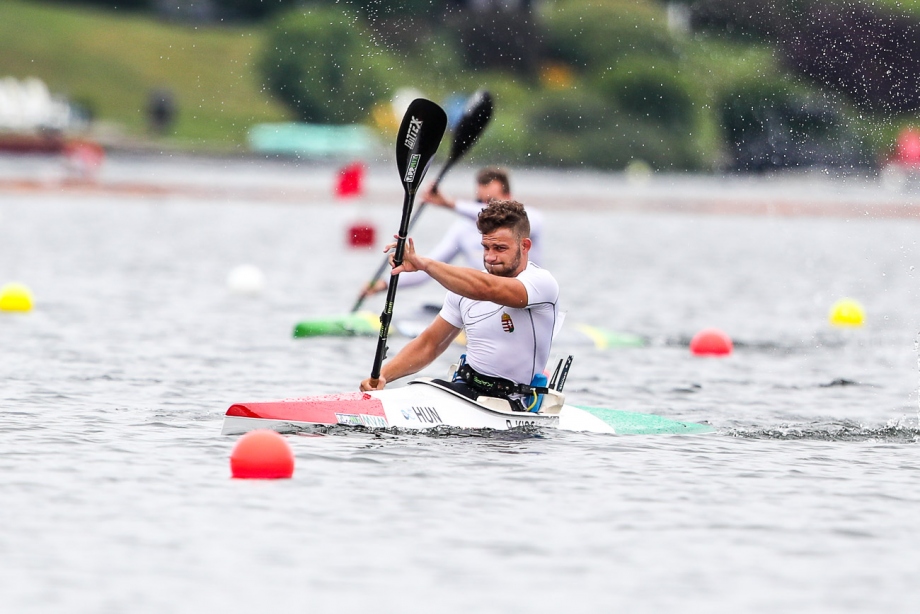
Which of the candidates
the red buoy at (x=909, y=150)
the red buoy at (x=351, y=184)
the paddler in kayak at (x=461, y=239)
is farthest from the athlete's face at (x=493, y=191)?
the red buoy at (x=909, y=150)

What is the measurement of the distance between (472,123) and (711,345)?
3598 millimetres

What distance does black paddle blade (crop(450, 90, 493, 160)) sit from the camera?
14406mm

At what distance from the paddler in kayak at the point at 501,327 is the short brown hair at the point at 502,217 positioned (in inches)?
0.5

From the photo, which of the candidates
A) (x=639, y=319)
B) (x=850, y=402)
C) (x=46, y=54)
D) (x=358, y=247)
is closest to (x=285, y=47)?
(x=46, y=54)

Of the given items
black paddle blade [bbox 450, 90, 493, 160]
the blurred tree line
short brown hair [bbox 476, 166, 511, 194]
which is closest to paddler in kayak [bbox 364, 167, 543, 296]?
short brown hair [bbox 476, 166, 511, 194]

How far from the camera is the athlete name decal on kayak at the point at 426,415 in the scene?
10.1 meters

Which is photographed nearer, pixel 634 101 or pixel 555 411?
pixel 555 411

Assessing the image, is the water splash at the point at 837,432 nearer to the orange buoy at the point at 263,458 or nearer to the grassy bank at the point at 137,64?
the orange buoy at the point at 263,458

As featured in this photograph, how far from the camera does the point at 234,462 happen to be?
8.98m

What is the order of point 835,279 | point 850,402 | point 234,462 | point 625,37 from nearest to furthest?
point 234,462 → point 850,402 → point 835,279 → point 625,37

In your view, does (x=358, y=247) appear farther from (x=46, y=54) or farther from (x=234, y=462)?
(x=46, y=54)

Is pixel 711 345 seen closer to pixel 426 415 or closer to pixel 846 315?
pixel 846 315

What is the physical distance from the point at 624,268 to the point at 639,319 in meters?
8.69

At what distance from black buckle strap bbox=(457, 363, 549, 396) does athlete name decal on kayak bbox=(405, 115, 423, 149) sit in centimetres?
161
